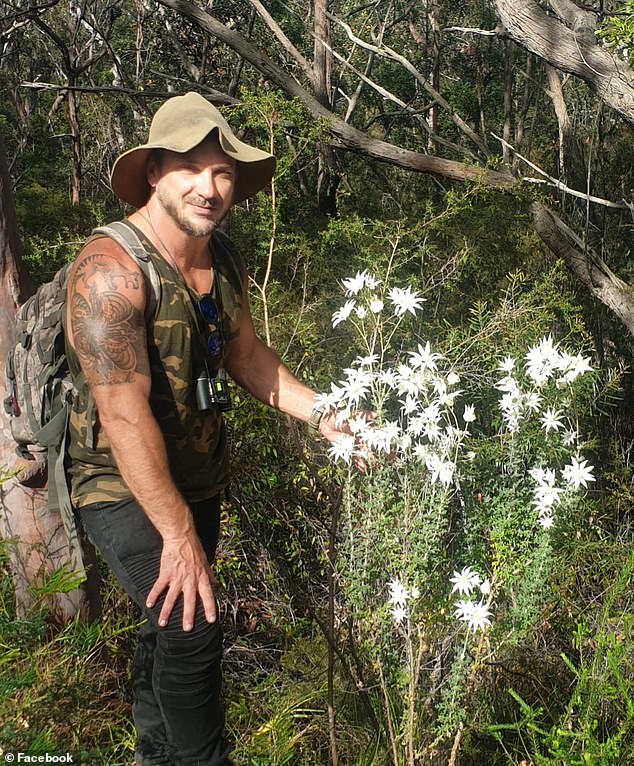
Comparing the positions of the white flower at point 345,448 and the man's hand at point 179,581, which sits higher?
the white flower at point 345,448

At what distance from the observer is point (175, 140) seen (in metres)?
2.37

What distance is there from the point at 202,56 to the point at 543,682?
33.7ft

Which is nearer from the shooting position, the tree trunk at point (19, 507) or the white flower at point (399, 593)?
the white flower at point (399, 593)

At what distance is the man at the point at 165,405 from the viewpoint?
7.11 feet

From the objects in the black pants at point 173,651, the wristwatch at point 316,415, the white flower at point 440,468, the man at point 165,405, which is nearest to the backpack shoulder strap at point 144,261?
the man at point 165,405

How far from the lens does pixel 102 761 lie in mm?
2736

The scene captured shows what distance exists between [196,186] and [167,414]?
0.64 m

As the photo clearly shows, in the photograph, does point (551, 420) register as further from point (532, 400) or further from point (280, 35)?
point (280, 35)

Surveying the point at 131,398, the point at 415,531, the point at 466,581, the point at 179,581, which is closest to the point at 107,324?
the point at 131,398

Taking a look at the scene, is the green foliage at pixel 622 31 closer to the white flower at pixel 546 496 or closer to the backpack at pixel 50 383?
the white flower at pixel 546 496

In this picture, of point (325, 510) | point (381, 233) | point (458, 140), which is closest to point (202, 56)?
Answer: point (458, 140)

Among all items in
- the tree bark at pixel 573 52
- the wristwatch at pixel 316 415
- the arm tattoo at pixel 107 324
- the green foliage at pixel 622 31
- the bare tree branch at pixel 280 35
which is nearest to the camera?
the arm tattoo at pixel 107 324

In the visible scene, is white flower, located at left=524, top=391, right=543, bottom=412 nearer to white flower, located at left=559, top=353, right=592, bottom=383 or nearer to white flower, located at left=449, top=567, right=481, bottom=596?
white flower, located at left=559, top=353, right=592, bottom=383

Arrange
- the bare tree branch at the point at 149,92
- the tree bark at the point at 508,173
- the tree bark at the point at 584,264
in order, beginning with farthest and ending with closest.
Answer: the bare tree branch at the point at 149,92 < the tree bark at the point at 584,264 < the tree bark at the point at 508,173
